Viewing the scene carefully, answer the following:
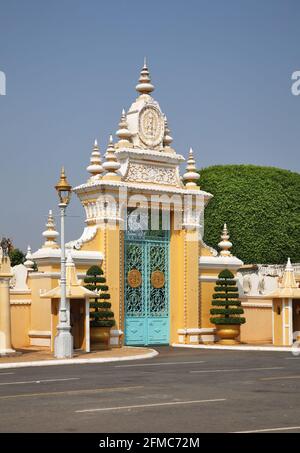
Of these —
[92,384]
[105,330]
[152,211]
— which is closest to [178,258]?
[152,211]

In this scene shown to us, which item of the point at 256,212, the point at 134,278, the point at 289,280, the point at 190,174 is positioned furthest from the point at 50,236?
the point at 256,212

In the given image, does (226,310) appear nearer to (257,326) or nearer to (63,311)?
(257,326)

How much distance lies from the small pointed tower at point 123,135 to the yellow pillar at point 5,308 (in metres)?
6.75

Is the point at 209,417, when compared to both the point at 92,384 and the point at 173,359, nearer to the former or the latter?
the point at 92,384

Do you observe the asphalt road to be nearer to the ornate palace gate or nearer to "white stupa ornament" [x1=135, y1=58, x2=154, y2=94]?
the ornate palace gate

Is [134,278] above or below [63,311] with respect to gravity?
above

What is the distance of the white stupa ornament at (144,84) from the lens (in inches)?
1200

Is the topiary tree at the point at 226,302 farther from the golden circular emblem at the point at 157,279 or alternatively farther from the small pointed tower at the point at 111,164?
the small pointed tower at the point at 111,164

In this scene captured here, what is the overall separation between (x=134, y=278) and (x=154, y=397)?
51.0ft

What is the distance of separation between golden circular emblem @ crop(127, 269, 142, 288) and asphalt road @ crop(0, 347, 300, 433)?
7110 millimetres

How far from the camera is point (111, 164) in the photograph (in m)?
28.6

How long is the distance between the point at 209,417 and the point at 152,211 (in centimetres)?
1872

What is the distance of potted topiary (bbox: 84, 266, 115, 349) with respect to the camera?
27016 mm
